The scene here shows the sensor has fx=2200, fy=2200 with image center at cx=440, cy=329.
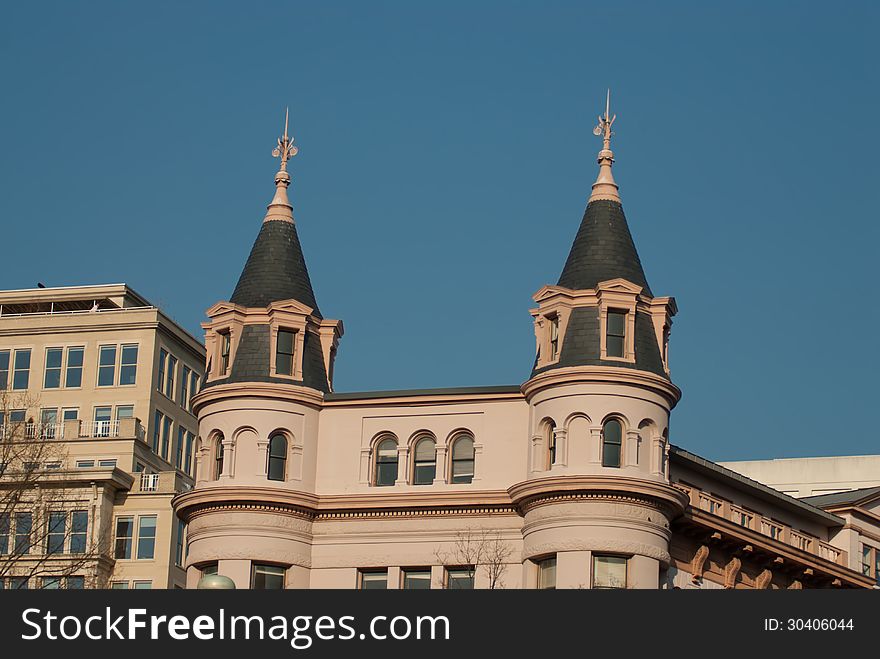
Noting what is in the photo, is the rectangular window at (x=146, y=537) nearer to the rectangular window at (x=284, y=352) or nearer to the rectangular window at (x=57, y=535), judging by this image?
the rectangular window at (x=57, y=535)

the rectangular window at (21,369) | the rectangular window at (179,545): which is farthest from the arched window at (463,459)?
the rectangular window at (21,369)

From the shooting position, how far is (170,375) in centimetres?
12775

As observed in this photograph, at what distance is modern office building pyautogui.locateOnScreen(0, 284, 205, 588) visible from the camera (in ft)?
373

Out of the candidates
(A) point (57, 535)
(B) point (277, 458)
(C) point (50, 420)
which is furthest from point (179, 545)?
(B) point (277, 458)

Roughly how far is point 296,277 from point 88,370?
146 feet

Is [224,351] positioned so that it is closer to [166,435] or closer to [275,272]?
[275,272]

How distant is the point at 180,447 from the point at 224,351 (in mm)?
46250

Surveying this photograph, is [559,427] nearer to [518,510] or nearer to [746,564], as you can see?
[518,510]

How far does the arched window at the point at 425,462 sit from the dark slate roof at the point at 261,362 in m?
4.34

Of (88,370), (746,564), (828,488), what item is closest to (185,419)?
(88,370)

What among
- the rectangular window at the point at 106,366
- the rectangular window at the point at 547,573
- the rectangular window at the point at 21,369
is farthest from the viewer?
the rectangular window at the point at 21,369

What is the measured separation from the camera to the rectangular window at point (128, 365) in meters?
126

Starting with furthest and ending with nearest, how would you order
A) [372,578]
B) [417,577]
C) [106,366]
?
[106,366] → [372,578] → [417,577]
